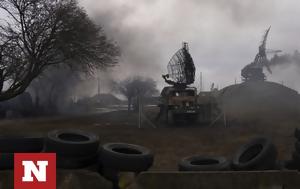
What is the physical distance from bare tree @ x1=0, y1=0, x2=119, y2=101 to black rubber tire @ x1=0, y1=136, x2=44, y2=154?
19138mm

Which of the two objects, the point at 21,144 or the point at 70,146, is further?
the point at 21,144

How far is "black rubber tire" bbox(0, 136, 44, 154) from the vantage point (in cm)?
995

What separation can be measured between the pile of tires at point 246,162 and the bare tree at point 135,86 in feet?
147

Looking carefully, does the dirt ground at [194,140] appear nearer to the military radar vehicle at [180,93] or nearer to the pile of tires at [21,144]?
the military radar vehicle at [180,93]

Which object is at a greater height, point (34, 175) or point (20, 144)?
point (20, 144)

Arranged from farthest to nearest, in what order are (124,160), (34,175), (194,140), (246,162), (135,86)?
(135,86), (194,140), (246,162), (124,160), (34,175)

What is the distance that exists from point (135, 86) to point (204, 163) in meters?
57.7

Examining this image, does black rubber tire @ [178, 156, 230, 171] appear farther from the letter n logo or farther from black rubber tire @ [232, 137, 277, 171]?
the letter n logo

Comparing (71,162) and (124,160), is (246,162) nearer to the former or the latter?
(124,160)

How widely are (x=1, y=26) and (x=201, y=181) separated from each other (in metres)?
25.1

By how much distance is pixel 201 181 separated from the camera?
24.9ft

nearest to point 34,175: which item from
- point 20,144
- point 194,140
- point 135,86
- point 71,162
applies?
point 71,162

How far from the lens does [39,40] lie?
29.2 metres

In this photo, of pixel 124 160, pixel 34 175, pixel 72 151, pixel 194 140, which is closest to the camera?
pixel 34 175
